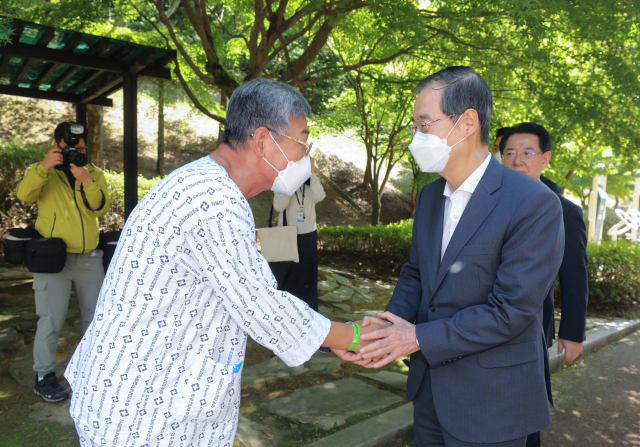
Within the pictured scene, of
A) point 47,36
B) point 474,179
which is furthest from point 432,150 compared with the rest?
point 47,36

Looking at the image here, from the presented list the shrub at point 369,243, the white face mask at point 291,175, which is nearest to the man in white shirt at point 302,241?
the white face mask at point 291,175

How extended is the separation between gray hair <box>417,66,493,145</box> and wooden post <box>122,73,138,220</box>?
432 cm

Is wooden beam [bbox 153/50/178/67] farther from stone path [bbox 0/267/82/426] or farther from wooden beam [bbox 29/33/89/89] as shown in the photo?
stone path [bbox 0/267/82/426]

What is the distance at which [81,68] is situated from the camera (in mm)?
5785

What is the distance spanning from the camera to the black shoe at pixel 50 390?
388 cm

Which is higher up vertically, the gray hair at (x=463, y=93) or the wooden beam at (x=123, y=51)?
the wooden beam at (x=123, y=51)

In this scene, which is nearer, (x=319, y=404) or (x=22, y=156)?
(x=319, y=404)

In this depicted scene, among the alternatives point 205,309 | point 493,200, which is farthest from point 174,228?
point 493,200

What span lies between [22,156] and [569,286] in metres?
11.0

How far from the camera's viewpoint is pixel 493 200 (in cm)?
190

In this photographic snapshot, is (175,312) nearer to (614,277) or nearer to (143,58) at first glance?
(143,58)

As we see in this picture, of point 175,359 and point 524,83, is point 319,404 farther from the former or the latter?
point 524,83

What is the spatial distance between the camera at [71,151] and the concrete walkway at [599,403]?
450 cm

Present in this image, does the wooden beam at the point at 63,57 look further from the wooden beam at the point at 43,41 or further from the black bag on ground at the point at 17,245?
the black bag on ground at the point at 17,245
